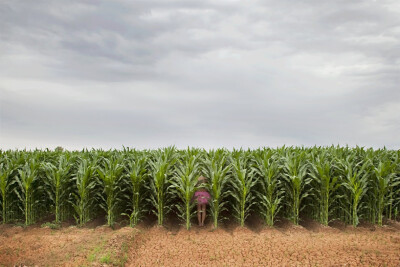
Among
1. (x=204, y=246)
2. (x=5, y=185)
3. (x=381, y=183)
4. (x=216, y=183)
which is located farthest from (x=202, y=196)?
(x=5, y=185)

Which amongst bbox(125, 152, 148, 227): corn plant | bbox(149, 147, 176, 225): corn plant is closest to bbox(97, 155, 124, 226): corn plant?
bbox(125, 152, 148, 227): corn plant

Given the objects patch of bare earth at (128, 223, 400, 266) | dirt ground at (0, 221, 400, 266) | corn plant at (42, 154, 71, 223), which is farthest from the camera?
corn plant at (42, 154, 71, 223)

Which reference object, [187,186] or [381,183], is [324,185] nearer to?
[381,183]

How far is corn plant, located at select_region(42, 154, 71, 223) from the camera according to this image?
9.25 meters

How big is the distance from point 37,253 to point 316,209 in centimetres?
682

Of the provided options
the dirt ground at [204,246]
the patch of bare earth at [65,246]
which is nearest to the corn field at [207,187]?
the dirt ground at [204,246]

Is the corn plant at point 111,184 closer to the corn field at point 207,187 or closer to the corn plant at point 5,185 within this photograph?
the corn field at point 207,187

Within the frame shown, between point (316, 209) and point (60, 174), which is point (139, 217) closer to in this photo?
point (60, 174)

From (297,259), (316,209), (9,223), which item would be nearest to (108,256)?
(297,259)

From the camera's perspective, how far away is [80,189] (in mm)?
8930

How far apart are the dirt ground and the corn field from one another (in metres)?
0.42

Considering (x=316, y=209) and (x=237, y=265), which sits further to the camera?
(x=316, y=209)

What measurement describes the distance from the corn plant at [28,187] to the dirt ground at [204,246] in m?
0.72

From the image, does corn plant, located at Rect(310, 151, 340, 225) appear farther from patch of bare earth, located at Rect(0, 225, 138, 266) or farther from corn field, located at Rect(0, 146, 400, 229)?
patch of bare earth, located at Rect(0, 225, 138, 266)
